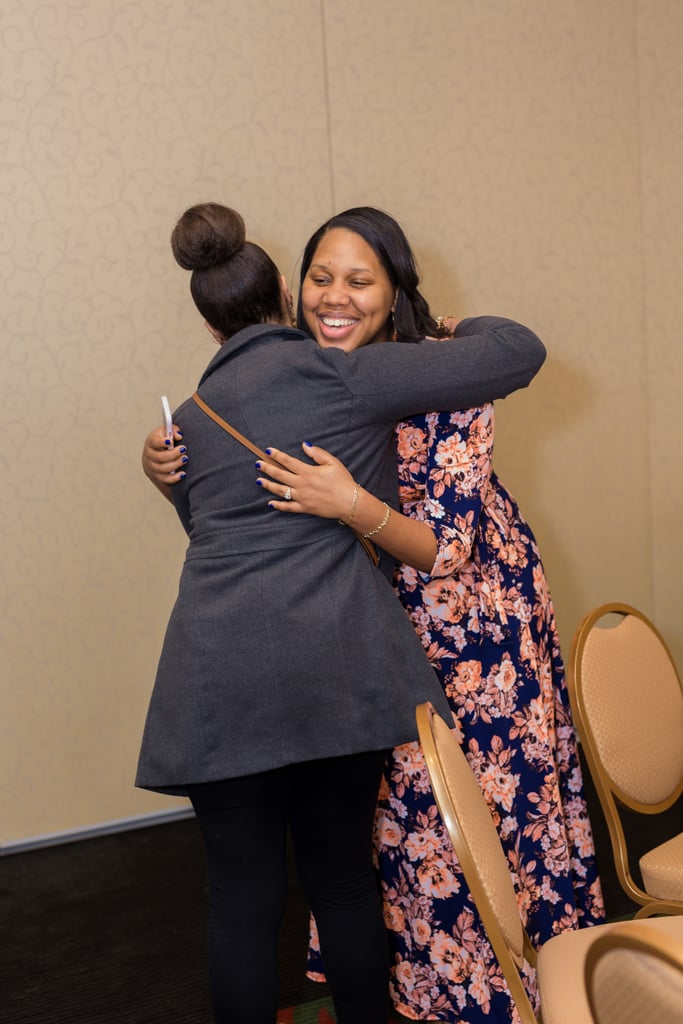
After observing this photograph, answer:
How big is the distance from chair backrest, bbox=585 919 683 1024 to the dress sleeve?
0.94 m

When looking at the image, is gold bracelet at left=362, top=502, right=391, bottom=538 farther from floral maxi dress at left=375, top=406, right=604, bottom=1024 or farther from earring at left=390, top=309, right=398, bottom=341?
earring at left=390, top=309, right=398, bottom=341

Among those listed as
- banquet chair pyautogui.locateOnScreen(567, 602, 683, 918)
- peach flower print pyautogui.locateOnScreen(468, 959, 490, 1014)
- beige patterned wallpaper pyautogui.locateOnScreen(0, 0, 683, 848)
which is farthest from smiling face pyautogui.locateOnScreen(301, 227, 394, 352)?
beige patterned wallpaper pyautogui.locateOnScreen(0, 0, 683, 848)

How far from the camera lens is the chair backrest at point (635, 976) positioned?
73cm

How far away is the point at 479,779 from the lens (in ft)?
6.27

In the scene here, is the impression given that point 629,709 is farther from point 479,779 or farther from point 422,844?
point 422,844

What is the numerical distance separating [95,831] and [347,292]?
202 cm

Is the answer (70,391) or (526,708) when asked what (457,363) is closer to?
(526,708)

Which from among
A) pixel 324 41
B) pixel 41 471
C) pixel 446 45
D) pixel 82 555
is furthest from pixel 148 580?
pixel 446 45

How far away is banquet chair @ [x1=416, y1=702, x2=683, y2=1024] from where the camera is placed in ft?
3.75

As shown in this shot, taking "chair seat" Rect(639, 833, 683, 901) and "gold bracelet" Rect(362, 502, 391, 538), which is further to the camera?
"chair seat" Rect(639, 833, 683, 901)

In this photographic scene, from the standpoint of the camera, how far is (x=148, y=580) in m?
3.13

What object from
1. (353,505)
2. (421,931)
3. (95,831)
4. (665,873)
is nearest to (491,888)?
(353,505)

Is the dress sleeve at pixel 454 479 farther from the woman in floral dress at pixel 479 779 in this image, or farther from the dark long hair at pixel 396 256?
the dark long hair at pixel 396 256

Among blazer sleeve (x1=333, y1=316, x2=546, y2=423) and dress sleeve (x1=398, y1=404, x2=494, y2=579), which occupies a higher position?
blazer sleeve (x1=333, y1=316, x2=546, y2=423)
